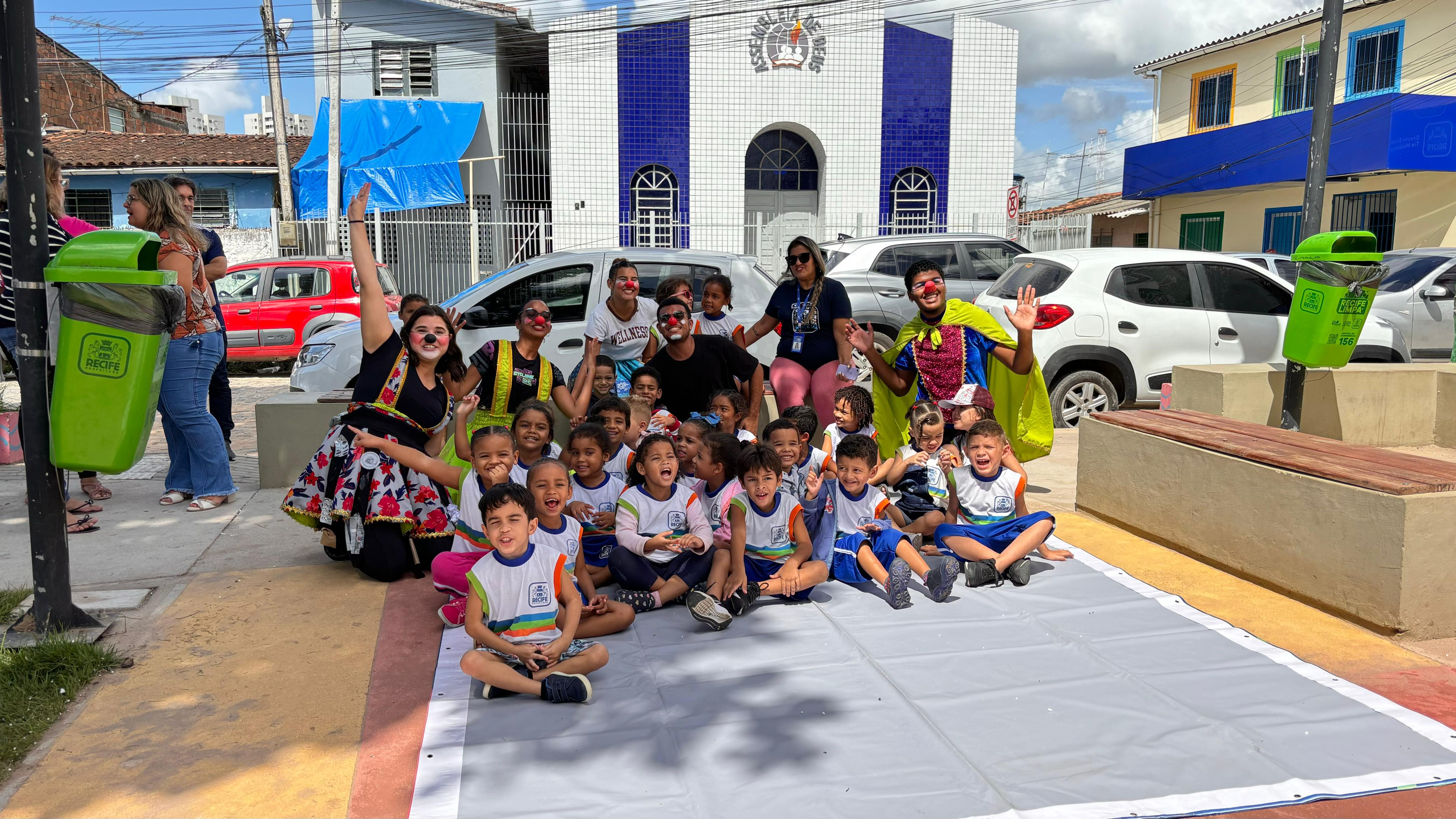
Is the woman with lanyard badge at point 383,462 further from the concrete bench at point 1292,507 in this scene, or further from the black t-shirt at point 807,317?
the concrete bench at point 1292,507

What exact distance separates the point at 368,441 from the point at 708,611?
1.89m

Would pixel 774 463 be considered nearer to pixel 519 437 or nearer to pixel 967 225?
pixel 519 437

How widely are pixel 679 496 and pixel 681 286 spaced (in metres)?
2.15

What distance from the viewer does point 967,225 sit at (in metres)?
21.4

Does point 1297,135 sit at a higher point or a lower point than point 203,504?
higher

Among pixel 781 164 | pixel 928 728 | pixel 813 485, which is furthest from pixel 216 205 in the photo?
pixel 928 728

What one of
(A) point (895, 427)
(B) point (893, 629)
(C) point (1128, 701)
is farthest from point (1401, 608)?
(A) point (895, 427)

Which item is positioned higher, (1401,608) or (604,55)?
(604,55)

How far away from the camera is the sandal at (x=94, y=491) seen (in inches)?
271

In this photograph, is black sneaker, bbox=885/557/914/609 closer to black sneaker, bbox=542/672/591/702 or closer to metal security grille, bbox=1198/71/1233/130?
black sneaker, bbox=542/672/591/702

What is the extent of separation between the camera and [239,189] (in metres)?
23.5

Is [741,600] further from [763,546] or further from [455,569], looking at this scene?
[455,569]

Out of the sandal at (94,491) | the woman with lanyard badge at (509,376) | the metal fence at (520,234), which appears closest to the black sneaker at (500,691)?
the woman with lanyard badge at (509,376)

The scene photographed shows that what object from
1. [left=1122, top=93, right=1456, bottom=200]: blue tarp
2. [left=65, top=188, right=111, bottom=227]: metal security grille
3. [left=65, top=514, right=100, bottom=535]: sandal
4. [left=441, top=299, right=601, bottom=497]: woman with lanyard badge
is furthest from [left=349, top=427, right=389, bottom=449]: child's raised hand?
[left=65, top=188, right=111, bottom=227]: metal security grille
